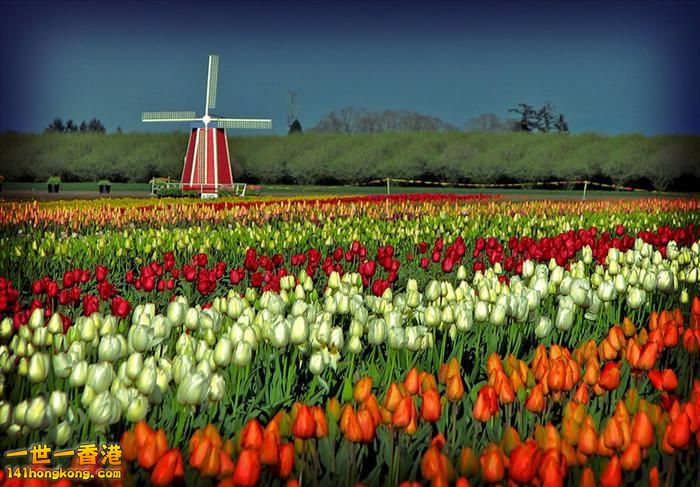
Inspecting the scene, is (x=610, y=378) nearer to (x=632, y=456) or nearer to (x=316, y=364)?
(x=632, y=456)

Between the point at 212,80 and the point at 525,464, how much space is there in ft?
93.2

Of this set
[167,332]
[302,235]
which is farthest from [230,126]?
[167,332]

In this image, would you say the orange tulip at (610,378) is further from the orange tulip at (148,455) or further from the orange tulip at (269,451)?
the orange tulip at (148,455)

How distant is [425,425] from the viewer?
6.64 ft

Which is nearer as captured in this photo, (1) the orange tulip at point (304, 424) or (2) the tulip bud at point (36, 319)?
(1) the orange tulip at point (304, 424)

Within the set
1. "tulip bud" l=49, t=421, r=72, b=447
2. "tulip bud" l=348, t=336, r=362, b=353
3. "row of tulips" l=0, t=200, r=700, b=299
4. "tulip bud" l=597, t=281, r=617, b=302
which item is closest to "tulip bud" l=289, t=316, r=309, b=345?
"tulip bud" l=348, t=336, r=362, b=353

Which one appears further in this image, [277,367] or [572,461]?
[277,367]

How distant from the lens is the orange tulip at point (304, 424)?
5.58ft

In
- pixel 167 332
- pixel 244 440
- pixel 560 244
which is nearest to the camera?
pixel 244 440

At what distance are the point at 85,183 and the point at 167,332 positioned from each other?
3906 cm

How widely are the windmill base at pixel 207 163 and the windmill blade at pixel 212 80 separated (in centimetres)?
203

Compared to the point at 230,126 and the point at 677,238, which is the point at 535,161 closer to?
the point at 230,126

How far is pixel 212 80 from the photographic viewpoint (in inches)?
1131

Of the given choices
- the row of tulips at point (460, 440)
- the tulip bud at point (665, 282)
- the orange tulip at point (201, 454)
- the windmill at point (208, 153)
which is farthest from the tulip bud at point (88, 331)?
the windmill at point (208, 153)
